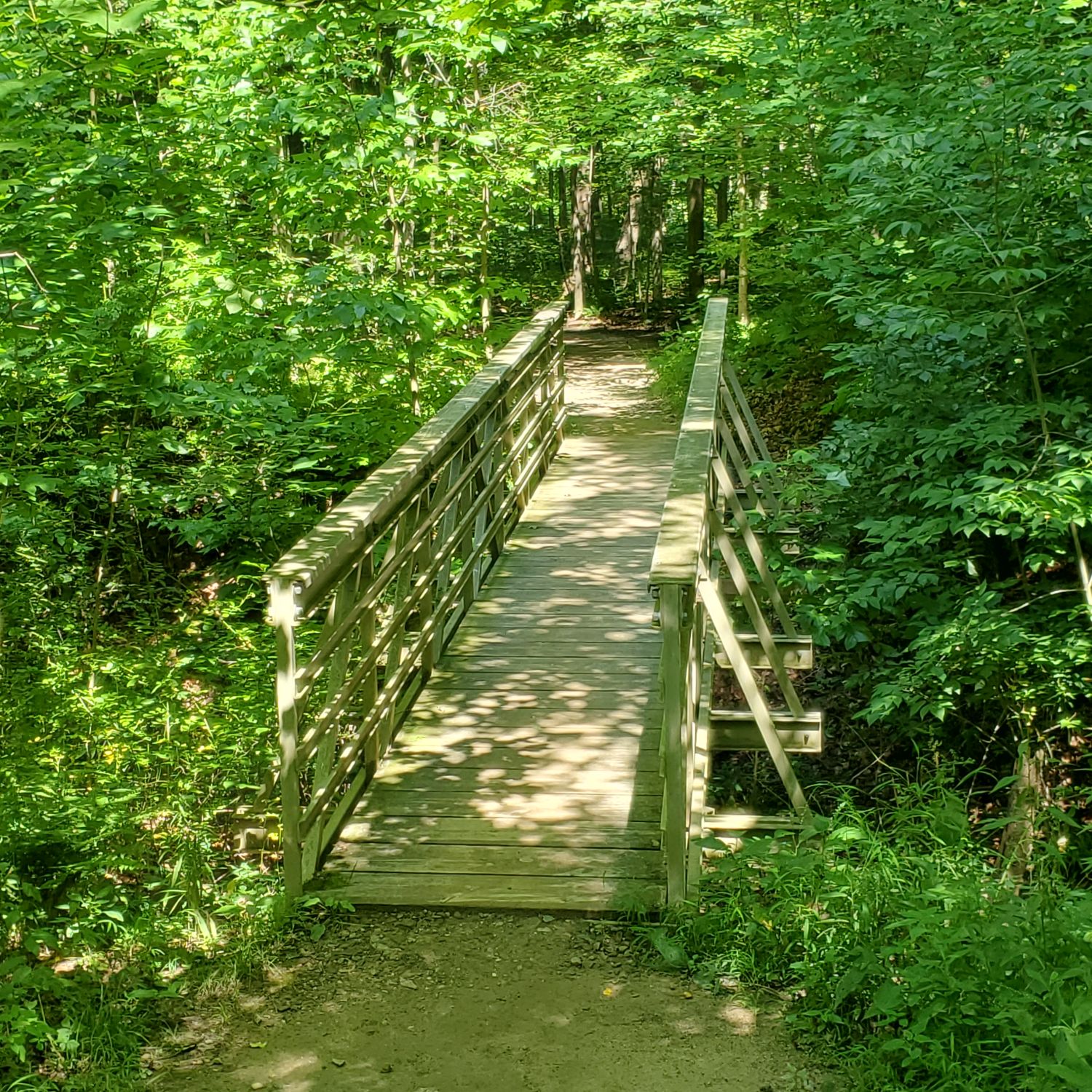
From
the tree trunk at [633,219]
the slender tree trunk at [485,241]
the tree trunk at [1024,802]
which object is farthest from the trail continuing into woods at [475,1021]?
the tree trunk at [633,219]

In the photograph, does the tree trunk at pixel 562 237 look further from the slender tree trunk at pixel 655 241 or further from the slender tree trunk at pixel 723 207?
the slender tree trunk at pixel 723 207

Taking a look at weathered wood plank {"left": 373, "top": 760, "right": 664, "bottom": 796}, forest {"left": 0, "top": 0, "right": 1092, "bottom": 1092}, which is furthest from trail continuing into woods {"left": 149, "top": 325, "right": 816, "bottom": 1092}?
weathered wood plank {"left": 373, "top": 760, "right": 664, "bottom": 796}

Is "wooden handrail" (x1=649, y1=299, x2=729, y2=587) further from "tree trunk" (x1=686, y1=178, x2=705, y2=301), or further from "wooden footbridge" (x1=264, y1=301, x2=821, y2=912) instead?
"tree trunk" (x1=686, y1=178, x2=705, y2=301)

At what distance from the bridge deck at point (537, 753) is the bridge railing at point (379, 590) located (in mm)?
158

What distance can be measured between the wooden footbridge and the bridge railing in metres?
0.01

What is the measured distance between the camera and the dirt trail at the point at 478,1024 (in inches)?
123

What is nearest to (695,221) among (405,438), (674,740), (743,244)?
(743,244)

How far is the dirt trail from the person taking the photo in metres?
3.12

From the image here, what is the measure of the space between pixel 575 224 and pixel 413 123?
15861 mm

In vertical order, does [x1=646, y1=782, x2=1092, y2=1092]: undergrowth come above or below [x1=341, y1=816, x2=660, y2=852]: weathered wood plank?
above

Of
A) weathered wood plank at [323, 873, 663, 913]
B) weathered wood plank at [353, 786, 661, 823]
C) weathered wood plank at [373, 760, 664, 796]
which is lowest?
weathered wood plank at [323, 873, 663, 913]

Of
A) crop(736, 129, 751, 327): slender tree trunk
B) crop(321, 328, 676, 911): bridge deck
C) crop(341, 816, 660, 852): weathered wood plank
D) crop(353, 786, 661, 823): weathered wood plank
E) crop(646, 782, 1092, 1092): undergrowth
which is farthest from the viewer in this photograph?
crop(736, 129, 751, 327): slender tree trunk

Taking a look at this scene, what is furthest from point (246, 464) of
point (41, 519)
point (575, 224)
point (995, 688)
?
point (575, 224)

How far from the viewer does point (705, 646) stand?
5.41 m
